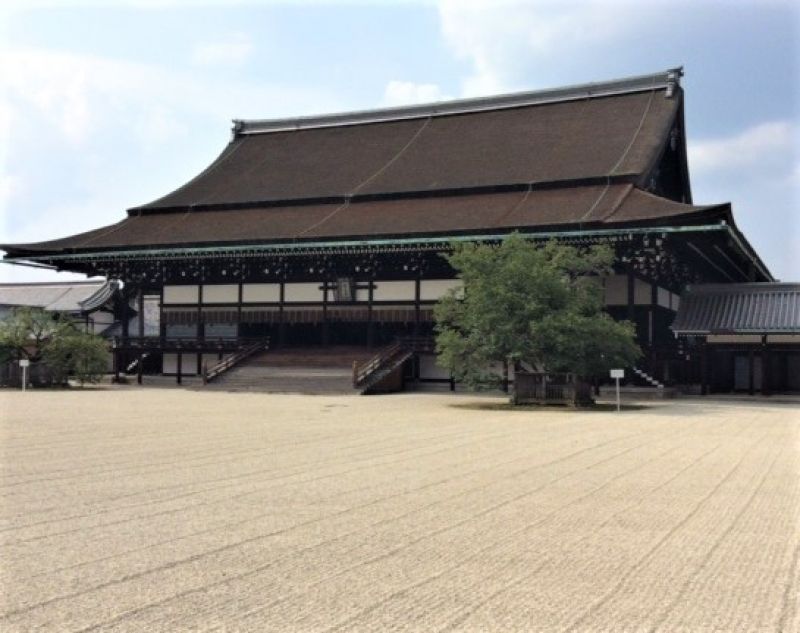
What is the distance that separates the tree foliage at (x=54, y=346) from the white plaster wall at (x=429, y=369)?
35.3 feet

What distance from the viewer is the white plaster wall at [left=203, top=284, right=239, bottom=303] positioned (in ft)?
108

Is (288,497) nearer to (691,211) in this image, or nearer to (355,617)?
(355,617)

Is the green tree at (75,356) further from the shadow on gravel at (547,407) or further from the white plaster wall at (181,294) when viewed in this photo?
the shadow on gravel at (547,407)

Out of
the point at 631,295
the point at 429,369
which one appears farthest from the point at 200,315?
the point at 631,295

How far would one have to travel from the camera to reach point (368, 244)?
93.7ft

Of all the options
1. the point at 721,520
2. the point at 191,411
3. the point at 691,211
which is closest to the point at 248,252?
the point at 191,411

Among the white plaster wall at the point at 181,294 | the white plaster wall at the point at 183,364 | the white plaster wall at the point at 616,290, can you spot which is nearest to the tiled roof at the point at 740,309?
the white plaster wall at the point at 616,290

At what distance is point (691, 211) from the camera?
2386 centimetres

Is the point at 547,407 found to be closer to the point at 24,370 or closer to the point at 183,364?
the point at 24,370

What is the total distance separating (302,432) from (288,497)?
20.2 ft

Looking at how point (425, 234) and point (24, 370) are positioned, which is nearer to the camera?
point (24, 370)

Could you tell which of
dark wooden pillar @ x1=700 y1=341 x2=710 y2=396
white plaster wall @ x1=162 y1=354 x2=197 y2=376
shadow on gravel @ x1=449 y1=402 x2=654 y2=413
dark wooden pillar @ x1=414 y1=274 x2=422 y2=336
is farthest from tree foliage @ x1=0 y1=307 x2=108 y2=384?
dark wooden pillar @ x1=700 y1=341 x2=710 y2=396

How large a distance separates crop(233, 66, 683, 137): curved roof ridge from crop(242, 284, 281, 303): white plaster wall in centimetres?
1178

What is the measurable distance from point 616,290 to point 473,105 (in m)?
14.7
